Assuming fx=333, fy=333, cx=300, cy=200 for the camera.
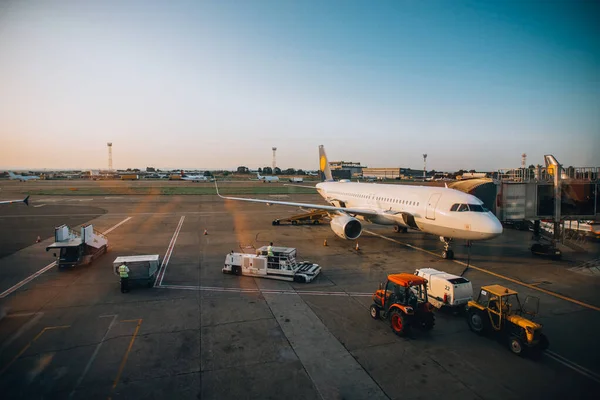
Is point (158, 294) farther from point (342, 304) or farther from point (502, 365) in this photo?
point (502, 365)

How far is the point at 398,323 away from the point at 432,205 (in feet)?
38.5

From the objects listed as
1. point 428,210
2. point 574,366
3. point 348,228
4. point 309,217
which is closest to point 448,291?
point 574,366

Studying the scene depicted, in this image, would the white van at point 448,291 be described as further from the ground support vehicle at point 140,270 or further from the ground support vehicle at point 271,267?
the ground support vehicle at point 140,270

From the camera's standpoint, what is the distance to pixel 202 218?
3744 cm

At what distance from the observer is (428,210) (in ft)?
69.6

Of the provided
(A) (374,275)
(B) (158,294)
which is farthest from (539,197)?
(B) (158,294)

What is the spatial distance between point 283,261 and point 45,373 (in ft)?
33.5

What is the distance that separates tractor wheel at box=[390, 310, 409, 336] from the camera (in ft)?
36.0

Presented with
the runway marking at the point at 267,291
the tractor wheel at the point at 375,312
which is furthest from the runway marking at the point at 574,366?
the runway marking at the point at 267,291

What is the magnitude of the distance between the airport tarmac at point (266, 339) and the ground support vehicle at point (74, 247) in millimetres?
701

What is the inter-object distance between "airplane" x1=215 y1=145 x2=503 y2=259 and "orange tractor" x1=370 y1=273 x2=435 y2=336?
820cm

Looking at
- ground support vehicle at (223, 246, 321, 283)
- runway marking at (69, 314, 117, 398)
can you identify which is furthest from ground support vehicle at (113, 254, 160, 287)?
ground support vehicle at (223, 246, 321, 283)

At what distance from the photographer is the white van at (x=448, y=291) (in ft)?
42.3

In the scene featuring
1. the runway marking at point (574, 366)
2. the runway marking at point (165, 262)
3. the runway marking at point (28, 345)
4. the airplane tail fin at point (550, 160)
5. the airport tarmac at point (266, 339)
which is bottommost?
the runway marking at point (574, 366)
